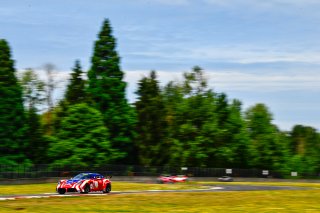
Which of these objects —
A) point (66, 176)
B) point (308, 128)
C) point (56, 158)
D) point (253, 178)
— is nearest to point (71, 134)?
point (56, 158)

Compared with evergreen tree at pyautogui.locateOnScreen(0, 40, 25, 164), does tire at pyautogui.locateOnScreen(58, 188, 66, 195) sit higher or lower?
lower

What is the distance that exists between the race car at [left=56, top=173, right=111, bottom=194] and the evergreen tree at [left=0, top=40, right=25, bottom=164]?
2981 centimetres

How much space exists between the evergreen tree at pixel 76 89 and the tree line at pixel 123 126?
0.16 m

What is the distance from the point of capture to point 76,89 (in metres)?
90.1

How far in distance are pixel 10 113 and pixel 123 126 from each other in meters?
18.0

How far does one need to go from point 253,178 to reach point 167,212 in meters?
66.2

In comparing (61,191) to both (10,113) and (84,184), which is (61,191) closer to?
(84,184)

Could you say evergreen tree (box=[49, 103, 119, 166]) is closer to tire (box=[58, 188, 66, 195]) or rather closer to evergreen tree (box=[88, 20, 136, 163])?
evergreen tree (box=[88, 20, 136, 163])

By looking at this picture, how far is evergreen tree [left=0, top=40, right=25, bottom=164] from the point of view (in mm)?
67938

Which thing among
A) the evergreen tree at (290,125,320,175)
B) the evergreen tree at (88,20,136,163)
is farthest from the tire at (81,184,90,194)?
the evergreen tree at (290,125,320,175)

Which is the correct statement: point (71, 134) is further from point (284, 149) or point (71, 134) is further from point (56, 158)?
point (284, 149)

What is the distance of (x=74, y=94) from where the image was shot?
295 feet

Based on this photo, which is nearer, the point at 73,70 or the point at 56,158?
the point at 56,158

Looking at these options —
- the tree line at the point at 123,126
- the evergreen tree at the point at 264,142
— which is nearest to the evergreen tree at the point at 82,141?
the tree line at the point at 123,126
